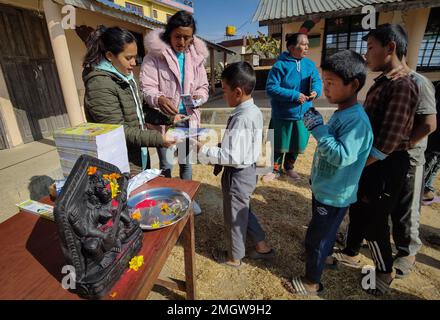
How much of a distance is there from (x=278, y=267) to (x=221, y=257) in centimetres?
50

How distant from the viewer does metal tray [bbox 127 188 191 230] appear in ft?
3.83

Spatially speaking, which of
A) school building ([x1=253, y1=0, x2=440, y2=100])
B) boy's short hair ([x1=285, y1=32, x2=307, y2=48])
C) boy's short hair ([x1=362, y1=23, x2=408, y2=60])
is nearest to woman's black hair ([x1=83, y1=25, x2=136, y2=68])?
boy's short hair ([x1=362, y1=23, x2=408, y2=60])

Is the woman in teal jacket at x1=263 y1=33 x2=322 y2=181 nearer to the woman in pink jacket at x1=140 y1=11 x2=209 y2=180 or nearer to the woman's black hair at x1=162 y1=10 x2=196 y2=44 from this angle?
the woman in pink jacket at x1=140 y1=11 x2=209 y2=180

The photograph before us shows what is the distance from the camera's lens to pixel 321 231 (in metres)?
1.59

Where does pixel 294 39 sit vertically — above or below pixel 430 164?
above

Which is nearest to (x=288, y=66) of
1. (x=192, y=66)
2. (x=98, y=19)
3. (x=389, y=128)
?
(x=192, y=66)

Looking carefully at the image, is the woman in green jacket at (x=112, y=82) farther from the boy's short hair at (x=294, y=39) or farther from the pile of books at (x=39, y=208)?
the boy's short hair at (x=294, y=39)

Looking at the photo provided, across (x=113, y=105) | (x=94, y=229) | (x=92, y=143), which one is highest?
(x=113, y=105)

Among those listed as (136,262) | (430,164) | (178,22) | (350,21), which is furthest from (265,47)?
(136,262)

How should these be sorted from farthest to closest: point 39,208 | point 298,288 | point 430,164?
point 430,164, point 298,288, point 39,208

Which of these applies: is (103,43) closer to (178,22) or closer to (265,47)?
(178,22)

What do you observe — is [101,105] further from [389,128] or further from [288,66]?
[288,66]

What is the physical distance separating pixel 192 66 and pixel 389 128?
1711 millimetres
